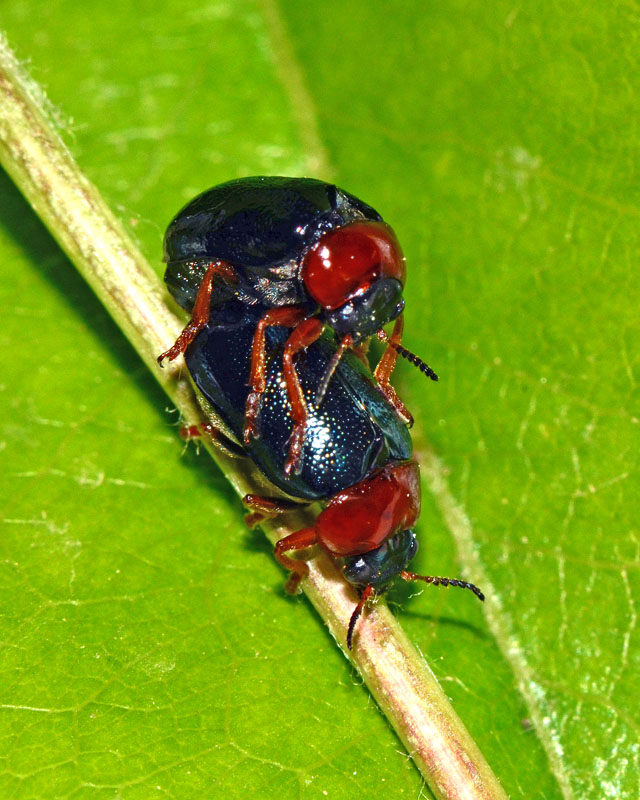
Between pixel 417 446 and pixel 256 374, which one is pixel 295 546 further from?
pixel 417 446

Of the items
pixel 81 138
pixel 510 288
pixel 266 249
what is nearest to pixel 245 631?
pixel 266 249

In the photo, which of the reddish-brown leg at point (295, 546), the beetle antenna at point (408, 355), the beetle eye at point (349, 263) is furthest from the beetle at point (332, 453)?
the beetle eye at point (349, 263)

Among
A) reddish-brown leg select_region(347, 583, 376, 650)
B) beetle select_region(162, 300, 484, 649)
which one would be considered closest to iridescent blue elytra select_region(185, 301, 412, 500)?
beetle select_region(162, 300, 484, 649)

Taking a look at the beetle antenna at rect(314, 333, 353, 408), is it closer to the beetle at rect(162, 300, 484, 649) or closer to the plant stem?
the beetle at rect(162, 300, 484, 649)

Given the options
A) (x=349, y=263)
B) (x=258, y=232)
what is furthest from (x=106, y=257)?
(x=349, y=263)

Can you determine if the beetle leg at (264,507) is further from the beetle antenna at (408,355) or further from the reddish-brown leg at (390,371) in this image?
the beetle antenna at (408,355)

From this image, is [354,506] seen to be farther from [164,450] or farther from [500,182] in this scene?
[500,182]
